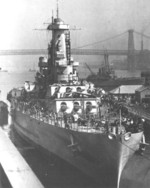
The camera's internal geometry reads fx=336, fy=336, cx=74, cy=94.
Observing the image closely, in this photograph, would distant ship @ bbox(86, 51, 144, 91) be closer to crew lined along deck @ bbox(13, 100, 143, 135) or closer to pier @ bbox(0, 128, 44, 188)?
crew lined along deck @ bbox(13, 100, 143, 135)

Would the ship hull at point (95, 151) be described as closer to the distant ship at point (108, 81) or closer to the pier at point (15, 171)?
the pier at point (15, 171)

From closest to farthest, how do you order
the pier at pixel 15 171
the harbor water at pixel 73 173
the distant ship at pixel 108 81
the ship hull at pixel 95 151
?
1. the pier at pixel 15 171
2. the ship hull at pixel 95 151
3. the harbor water at pixel 73 173
4. the distant ship at pixel 108 81

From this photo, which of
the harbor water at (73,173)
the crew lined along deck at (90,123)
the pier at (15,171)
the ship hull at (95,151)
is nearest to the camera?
the pier at (15,171)

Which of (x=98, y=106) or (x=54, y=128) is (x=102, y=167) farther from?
(x=98, y=106)

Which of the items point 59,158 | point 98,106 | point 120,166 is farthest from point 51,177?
point 98,106

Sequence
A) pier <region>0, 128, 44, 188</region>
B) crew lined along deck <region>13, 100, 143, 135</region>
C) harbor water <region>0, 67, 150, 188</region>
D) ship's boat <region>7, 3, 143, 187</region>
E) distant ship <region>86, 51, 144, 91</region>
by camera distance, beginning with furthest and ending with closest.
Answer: distant ship <region>86, 51, 144, 91</region>, harbor water <region>0, 67, 150, 188</region>, crew lined along deck <region>13, 100, 143, 135</region>, ship's boat <region>7, 3, 143, 187</region>, pier <region>0, 128, 44, 188</region>

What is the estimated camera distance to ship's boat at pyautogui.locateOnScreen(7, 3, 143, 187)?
11695 millimetres

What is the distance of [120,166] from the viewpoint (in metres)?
11.5

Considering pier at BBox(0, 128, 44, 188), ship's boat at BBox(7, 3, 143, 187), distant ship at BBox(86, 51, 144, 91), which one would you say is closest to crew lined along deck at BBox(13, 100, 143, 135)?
ship's boat at BBox(7, 3, 143, 187)

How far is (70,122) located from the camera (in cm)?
1385

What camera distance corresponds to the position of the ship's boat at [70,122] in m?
11.7

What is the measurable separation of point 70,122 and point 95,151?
223 cm

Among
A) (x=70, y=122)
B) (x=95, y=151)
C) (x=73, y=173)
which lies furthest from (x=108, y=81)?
(x=95, y=151)

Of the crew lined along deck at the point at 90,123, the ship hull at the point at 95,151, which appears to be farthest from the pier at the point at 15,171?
the crew lined along deck at the point at 90,123
